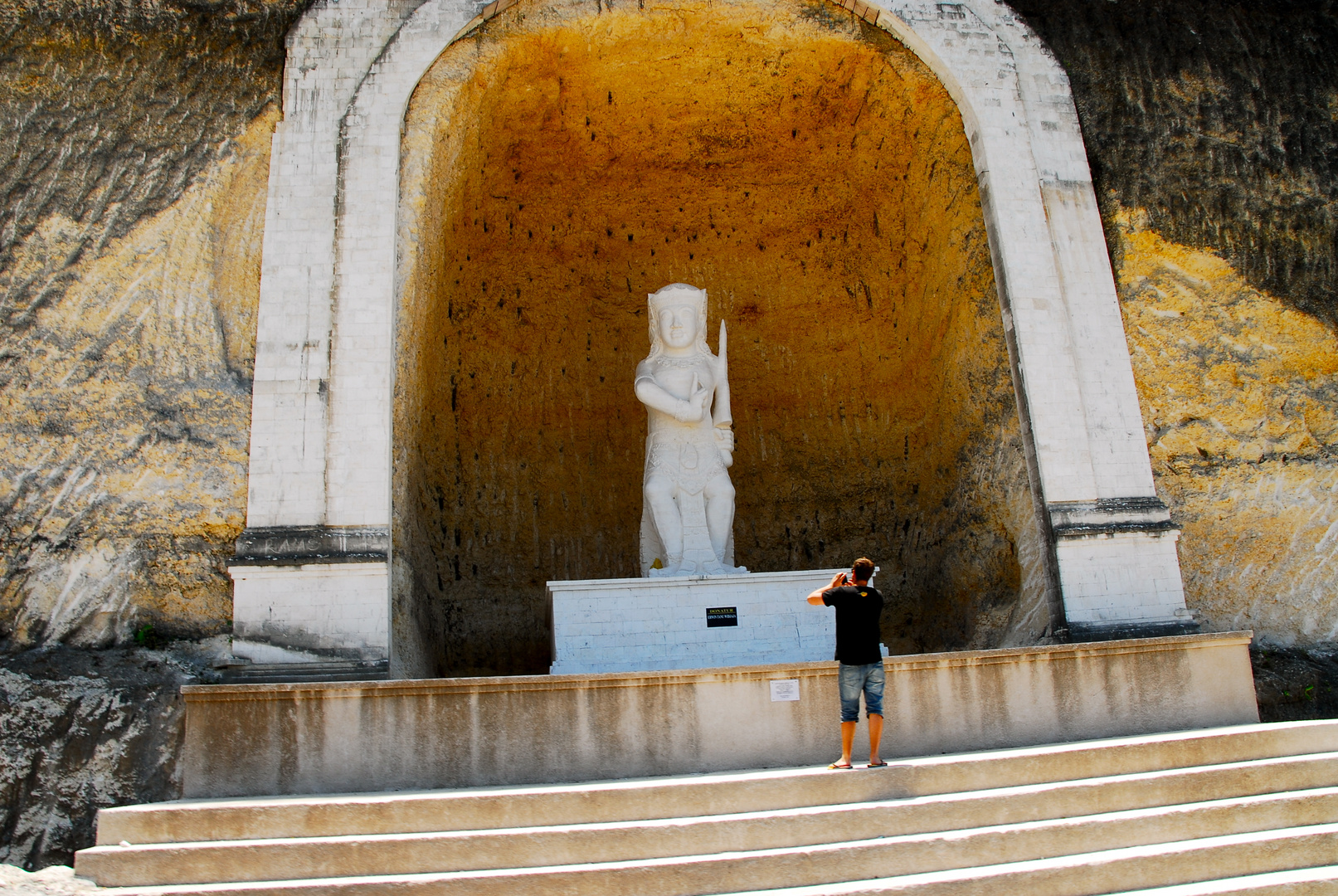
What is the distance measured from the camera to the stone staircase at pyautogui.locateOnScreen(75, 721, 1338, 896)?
5.30 metres

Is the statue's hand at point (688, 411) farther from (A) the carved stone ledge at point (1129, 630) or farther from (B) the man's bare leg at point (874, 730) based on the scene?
(B) the man's bare leg at point (874, 730)

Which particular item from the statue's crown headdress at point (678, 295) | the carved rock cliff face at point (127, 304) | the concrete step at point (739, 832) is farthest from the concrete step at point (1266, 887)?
the carved rock cliff face at point (127, 304)

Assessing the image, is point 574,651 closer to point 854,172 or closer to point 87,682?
point 87,682

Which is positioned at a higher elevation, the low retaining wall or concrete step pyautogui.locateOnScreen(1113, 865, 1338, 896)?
the low retaining wall

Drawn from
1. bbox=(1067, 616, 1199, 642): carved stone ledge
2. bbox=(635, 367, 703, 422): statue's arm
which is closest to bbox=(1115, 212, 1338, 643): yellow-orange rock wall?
bbox=(1067, 616, 1199, 642): carved stone ledge

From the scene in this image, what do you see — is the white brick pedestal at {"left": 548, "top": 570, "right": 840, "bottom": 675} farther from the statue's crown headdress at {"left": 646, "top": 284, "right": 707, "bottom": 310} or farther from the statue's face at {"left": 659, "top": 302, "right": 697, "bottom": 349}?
the statue's crown headdress at {"left": 646, "top": 284, "right": 707, "bottom": 310}

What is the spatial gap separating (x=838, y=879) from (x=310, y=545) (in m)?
4.78

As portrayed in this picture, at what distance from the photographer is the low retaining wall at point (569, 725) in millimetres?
6820

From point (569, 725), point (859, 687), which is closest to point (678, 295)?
point (569, 725)

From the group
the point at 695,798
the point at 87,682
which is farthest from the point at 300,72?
the point at 695,798

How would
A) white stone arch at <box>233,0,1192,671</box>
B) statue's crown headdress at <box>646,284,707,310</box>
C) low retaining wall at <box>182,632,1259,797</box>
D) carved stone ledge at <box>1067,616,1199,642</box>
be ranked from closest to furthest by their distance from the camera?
low retaining wall at <box>182,632,1259,797</box> → white stone arch at <box>233,0,1192,671</box> → carved stone ledge at <box>1067,616,1199,642</box> → statue's crown headdress at <box>646,284,707,310</box>

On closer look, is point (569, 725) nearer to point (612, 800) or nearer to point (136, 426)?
point (612, 800)

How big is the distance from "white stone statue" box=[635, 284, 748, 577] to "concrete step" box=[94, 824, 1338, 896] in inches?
140

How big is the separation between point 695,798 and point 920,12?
7973 mm
